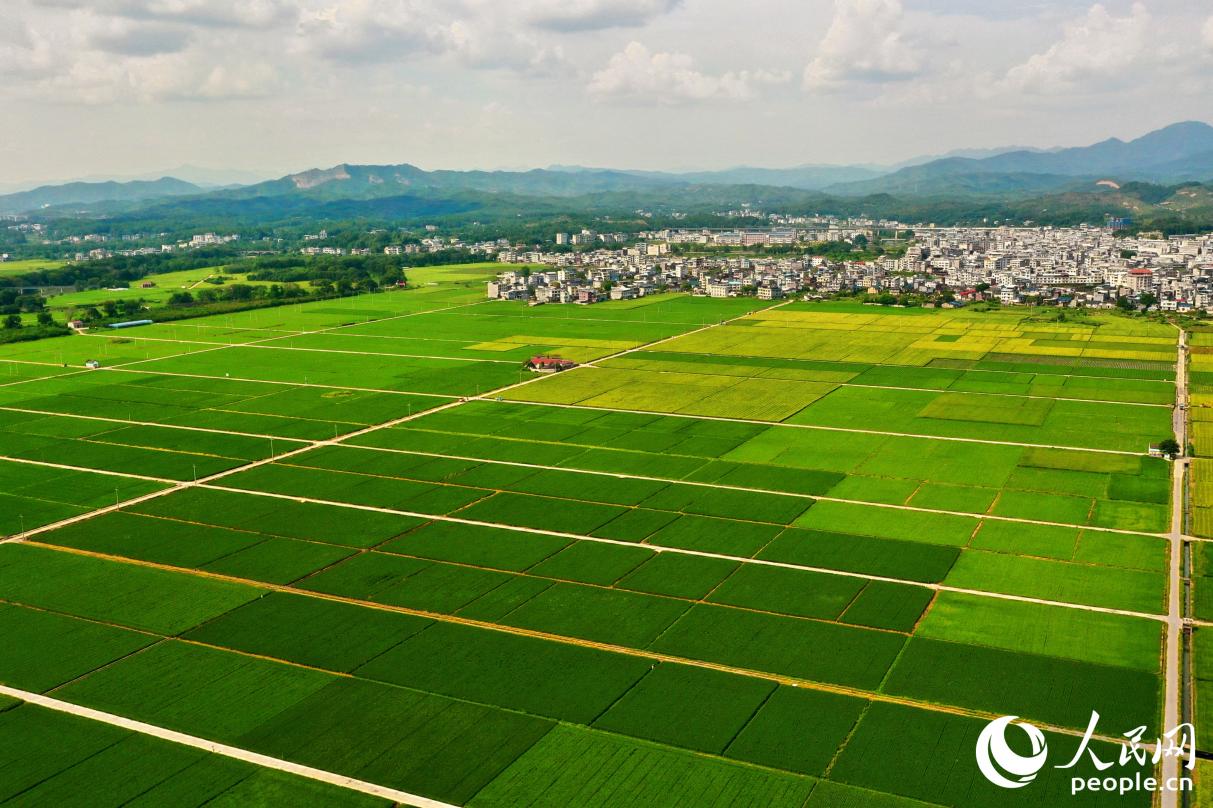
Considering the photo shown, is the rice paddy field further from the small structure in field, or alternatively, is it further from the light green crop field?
the light green crop field

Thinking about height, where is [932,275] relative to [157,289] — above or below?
below

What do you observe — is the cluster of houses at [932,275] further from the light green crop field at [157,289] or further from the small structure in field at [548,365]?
the small structure in field at [548,365]

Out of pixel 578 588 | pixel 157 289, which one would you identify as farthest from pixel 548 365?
pixel 157 289

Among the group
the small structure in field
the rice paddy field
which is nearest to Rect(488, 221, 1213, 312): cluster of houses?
the small structure in field

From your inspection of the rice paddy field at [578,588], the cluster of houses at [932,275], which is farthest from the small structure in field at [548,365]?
the cluster of houses at [932,275]

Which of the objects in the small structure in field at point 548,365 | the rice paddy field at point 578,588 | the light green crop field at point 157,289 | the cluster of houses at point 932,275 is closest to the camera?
the rice paddy field at point 578,588

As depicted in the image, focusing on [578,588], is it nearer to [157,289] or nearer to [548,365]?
[548,365]
